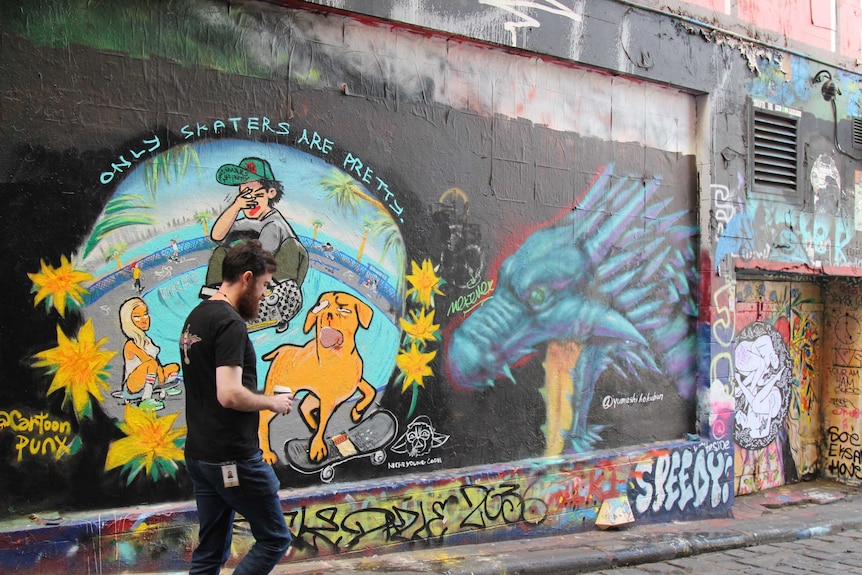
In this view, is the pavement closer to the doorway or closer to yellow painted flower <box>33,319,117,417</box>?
the doorway

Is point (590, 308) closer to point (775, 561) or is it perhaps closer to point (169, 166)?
point (775, 561)

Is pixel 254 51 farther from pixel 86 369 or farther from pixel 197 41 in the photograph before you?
pixel 86 369

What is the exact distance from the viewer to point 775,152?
7891 mm

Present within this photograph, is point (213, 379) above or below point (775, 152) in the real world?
below

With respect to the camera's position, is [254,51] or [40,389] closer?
[40,389]

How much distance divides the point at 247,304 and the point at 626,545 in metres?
4.00

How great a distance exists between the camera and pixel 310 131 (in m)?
5.20

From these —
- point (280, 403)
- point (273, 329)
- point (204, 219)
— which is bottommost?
point (280, 403)

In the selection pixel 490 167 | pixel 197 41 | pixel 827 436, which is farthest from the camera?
pixel 827 436

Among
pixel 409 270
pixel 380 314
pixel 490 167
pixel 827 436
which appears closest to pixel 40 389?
pixel 380 314

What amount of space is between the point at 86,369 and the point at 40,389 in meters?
0.27

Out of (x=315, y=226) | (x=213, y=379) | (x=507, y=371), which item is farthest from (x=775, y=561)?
(x=213, y=379)

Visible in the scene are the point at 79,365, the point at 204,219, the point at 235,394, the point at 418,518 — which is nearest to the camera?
the point at 235,394

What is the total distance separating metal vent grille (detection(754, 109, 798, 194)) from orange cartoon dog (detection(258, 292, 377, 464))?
16.0ft
